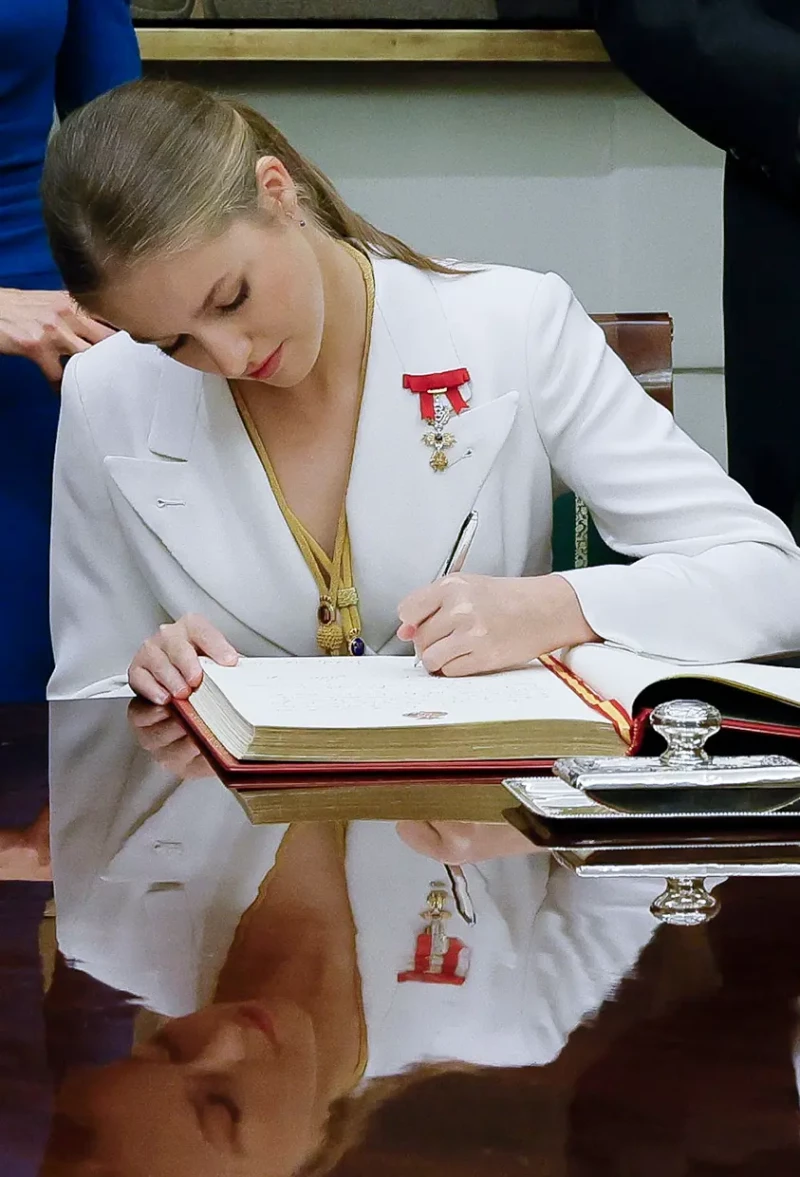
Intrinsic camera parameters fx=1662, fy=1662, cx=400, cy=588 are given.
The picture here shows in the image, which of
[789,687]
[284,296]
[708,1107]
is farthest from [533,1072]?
[284,296]

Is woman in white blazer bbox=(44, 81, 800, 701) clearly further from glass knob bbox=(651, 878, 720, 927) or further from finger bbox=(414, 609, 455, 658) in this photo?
glass knob bbox=(651, 878, 720, 927)

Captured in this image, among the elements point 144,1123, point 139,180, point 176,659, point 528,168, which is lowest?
point 144,1123

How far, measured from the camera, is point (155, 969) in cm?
70

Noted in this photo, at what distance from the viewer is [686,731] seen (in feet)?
3.09

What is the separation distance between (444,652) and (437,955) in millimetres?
622

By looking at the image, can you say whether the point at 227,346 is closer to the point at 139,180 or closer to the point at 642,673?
the point at 139,180

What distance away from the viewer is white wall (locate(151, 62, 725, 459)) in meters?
2.75

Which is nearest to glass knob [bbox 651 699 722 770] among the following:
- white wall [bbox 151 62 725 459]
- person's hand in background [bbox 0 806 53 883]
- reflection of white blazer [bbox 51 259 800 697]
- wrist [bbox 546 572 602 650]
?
person's hand in background [bbox 0 806 53 883]

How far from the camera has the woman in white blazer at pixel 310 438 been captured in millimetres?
1464

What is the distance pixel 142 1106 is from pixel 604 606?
94 centimetres

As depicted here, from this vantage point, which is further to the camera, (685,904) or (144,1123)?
(685,904)

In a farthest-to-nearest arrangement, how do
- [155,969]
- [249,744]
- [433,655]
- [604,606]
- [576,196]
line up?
[576,196]
[604,606]
[433,655]
[249,744]
[155,969]

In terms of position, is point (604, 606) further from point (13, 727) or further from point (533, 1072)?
point (533, 1072)

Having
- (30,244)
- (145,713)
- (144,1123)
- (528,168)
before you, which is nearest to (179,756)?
(145,713)
